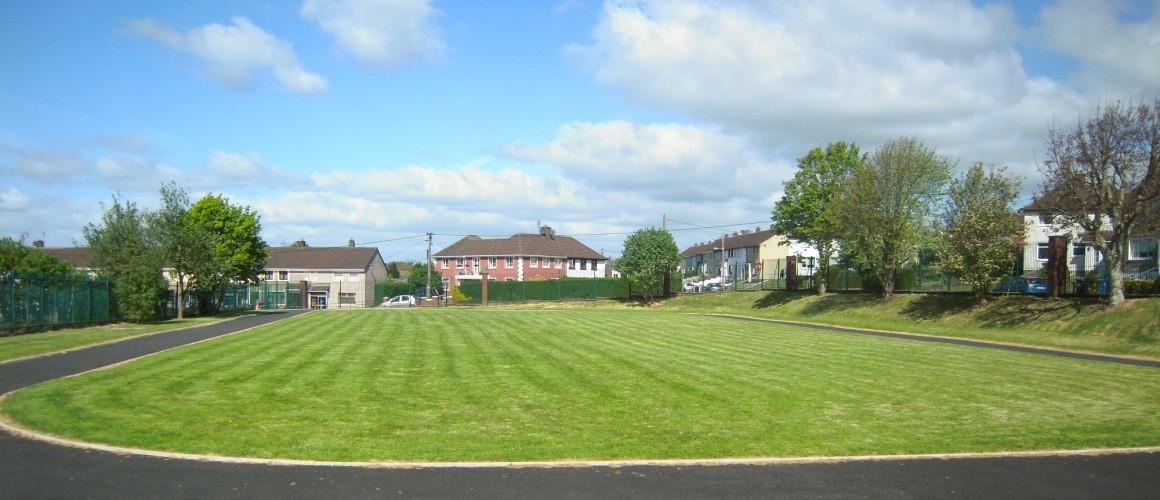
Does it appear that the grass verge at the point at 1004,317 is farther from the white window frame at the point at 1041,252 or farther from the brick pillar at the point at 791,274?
the white window frame at the point at 1041,252

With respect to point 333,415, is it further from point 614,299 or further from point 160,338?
point 614,299

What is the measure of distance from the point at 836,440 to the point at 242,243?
55088 millimetres

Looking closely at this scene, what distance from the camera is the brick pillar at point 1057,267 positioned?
33.9 metres

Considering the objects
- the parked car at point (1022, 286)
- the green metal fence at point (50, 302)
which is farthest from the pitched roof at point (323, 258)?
the parked car at point (1022, 286)

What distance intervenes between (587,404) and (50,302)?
3098 centimetres

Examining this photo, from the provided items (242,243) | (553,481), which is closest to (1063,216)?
(553,481)

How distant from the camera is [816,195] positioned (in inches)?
2096

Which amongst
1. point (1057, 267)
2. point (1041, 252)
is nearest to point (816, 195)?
point (1041, 252)

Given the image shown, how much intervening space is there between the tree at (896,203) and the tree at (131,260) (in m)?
39.2

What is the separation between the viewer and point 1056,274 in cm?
3394

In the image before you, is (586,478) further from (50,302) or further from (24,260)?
(24,260)

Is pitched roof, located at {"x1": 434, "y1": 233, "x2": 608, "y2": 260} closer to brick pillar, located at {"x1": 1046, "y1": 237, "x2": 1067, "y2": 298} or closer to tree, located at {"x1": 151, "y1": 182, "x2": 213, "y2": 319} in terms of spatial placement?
tree, located at {"x1": 151, "y1": 182, "x2": 213, "y2": 319}

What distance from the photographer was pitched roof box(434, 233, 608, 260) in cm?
9938

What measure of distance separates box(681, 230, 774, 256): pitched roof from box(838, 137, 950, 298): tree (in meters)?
45.2
